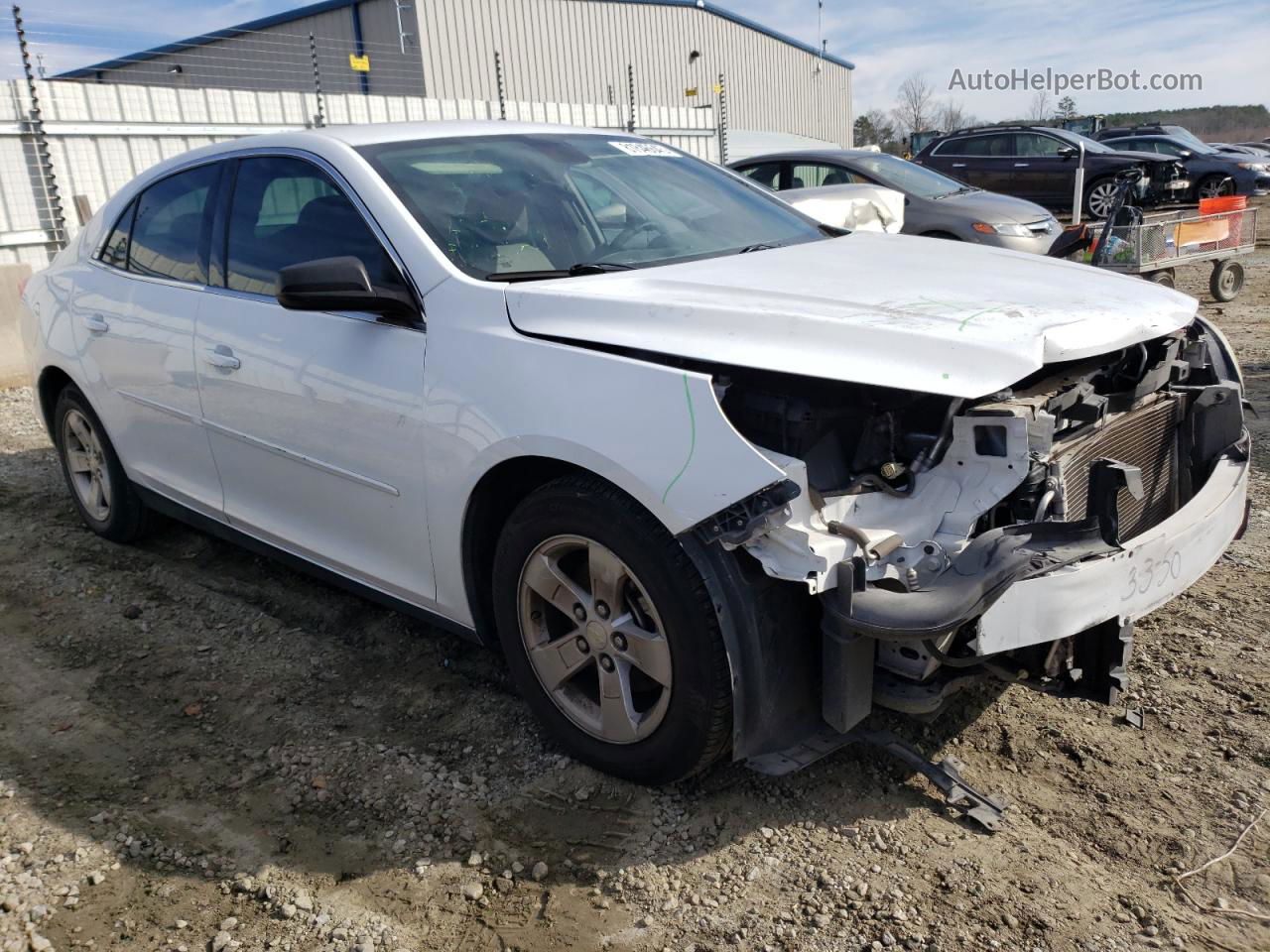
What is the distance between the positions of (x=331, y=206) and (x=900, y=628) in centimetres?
226

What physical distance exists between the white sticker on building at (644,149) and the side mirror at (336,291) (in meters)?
1.36

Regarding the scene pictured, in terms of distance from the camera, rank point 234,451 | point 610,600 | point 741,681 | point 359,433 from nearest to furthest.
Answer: point 741,681 → point 610,600 → point 359,433 → point 234,451

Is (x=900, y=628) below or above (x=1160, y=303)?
Result: below

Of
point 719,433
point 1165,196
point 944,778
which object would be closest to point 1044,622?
point 944,778

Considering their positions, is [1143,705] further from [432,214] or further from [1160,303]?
[432,214]

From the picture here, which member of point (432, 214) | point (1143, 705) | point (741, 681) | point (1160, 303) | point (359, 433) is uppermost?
point (432, 214)

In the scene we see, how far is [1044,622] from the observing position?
2.33 m

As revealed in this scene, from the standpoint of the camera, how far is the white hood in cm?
230

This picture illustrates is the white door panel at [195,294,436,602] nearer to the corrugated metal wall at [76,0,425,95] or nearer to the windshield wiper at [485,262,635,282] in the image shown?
the windshield wiper at [485,262,635,282]

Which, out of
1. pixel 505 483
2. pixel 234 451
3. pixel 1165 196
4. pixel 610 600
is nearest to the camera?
pixel 610 600

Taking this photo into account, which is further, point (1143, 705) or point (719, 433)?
point (1143, 705)

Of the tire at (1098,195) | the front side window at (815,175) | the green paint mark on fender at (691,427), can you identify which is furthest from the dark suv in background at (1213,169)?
the green paint mark on fender at (691,427)

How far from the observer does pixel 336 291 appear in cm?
291

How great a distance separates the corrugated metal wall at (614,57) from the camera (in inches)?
907
